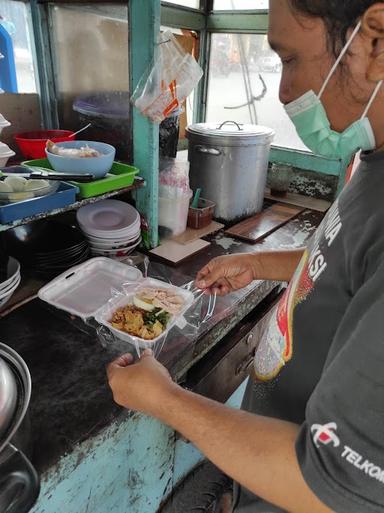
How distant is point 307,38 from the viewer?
0.58m

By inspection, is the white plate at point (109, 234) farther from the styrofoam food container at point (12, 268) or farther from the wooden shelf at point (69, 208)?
the styrofoam food container at point (12, 268)

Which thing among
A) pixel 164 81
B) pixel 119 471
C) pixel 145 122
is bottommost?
pixel 119 471

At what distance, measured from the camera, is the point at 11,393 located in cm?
65

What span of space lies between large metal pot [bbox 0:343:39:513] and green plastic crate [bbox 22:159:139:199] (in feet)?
2.02

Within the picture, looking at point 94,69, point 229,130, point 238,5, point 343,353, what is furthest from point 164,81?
point 238,5

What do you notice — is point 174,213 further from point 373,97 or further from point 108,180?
point 373,97

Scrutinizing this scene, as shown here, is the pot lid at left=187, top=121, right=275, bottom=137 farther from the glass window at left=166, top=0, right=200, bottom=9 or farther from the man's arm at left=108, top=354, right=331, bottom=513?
the man's arm at left=108, top=354, right=331, bottom=513

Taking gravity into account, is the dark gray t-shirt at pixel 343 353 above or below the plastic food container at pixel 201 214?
above

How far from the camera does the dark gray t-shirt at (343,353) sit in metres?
0.43

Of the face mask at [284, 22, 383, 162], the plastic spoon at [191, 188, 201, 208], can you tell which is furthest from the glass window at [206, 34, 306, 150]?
the face mask at [284, 22, 383, 162]

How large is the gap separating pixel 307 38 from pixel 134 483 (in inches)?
41.7

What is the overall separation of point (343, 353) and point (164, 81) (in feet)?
3.47

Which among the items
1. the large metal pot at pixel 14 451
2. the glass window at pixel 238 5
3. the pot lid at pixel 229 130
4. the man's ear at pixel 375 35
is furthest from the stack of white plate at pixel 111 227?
the glass window at pixel 238 5

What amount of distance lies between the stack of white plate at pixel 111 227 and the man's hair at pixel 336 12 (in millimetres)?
930
